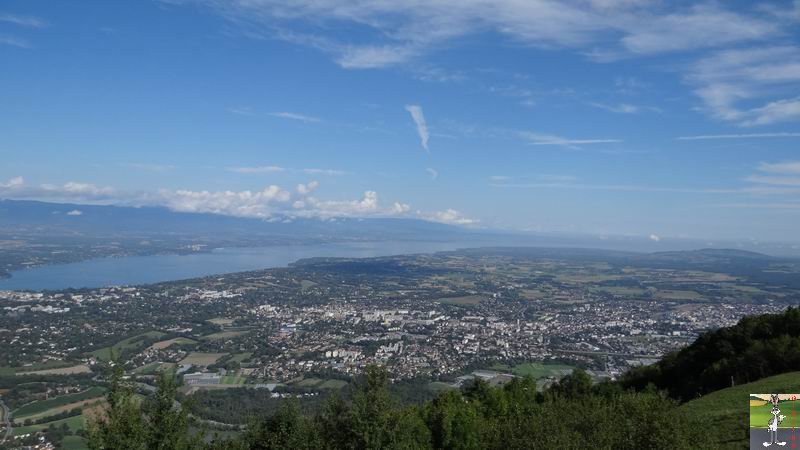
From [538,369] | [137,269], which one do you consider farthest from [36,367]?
[137,269]

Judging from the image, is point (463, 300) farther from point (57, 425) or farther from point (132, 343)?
point (57, 425)

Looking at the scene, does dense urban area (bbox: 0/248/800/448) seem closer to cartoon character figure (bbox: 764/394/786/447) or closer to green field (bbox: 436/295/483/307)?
green field (bbox: 436/295/483/307)

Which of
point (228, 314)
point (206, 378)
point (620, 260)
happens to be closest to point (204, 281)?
point (228, 314)

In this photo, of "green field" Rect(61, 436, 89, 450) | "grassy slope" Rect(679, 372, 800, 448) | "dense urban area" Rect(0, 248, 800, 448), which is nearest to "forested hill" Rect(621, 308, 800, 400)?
"grassy slope" Rect(679, 372, 800, 448)

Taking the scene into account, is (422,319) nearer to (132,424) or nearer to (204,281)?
(204,281)

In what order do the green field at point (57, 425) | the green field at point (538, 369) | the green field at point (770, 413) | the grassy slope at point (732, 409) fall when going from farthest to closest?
1. the green field at point (538, 369)
2. the green field at point (57, 425)
3. the grassy slope at point (732, 409)
4. the green field at point (770, 413)

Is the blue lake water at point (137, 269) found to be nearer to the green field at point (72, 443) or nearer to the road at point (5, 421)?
the road at point (5, 421)

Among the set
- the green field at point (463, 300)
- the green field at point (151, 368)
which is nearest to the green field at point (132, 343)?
the green field at point (151, 368)
